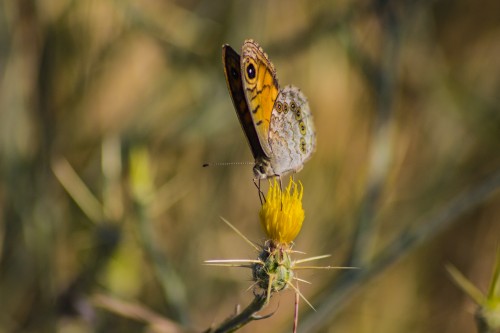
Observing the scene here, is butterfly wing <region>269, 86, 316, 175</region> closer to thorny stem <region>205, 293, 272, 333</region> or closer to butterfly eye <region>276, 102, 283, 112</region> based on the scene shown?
butterfly eye <region>276, 102, 283, 112</region>

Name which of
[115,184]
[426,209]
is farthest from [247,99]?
[426,209]

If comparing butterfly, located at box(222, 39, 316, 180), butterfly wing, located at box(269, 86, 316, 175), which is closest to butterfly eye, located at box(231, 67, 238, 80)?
butterfly, located at box(222, 39, 316, 180)

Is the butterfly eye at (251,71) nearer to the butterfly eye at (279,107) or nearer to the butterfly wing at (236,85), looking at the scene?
the butterfly wing at (236,85)

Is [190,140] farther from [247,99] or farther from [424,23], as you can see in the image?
[247,99]

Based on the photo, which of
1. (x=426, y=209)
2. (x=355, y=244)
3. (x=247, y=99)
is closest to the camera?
(x=247, y=99)

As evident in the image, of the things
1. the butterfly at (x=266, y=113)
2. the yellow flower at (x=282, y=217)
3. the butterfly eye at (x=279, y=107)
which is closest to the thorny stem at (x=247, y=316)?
the yellow flower at (x=282, y=217)

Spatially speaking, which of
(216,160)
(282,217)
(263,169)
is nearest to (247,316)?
(282,217)
